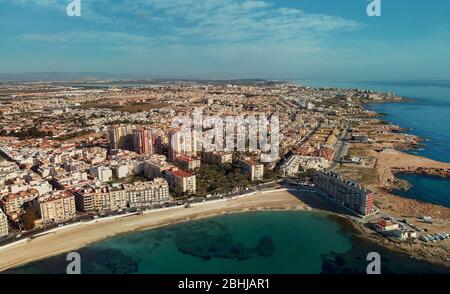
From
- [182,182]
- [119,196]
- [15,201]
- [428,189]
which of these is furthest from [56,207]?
[428,189]

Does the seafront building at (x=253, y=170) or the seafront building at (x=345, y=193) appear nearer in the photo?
the seafront building at (x=345, y=193)

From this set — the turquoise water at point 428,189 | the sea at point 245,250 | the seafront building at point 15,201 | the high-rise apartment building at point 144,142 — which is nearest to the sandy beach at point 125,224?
the sea at point 245,250

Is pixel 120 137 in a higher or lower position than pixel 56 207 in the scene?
higher

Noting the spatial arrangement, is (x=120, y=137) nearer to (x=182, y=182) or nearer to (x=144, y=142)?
(x=144, y=142)

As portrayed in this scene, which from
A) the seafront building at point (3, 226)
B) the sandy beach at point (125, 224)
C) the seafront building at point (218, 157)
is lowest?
the sandy beach at point (125, 224)

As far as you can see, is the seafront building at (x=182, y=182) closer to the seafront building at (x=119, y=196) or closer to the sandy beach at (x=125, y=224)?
the seafront building at (x=119, y=196)

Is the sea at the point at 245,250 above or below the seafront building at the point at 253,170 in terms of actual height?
below
